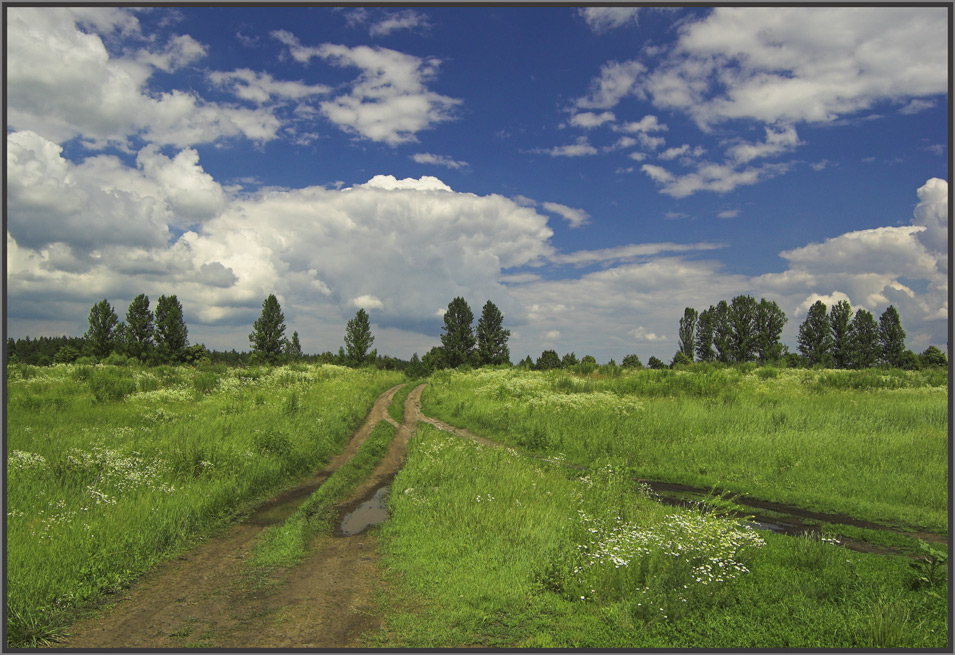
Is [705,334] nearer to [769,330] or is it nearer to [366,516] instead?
[769,330]

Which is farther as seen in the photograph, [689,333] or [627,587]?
[689,333]

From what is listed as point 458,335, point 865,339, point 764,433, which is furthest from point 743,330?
point 764,433

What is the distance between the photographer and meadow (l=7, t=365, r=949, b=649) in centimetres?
649

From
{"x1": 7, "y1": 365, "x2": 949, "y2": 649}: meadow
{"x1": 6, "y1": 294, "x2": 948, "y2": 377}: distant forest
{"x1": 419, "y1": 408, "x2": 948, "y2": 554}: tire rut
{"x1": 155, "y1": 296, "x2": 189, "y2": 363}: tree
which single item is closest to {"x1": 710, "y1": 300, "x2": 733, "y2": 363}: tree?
{"x1": 6, "y1": 294, "x2": 948, "y2": 377}: distant forest

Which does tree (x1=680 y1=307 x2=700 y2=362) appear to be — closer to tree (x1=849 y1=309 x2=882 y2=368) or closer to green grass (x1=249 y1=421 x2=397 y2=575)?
tree (x1=849 y1=309 x2=882 y2=368)

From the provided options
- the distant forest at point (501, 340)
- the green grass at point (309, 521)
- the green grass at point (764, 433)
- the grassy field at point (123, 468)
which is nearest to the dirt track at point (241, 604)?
the green grass at point (309, 521)

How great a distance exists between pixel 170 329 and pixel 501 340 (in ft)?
167

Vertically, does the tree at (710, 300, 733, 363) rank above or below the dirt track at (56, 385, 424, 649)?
above

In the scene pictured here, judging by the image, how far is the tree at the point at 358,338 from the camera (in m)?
80.6

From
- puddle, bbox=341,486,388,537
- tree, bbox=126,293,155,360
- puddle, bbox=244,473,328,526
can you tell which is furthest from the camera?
tree, bbox=126,293,155,360

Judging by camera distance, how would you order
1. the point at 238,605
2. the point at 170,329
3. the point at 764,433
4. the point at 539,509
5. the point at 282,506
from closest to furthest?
the point at 238,605 < the point at 539,509 < the point at 282,506 < the point at 764,433 < the point at 170,329

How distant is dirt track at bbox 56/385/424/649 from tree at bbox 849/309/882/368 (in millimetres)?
90760

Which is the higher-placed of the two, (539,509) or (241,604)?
(539,509)

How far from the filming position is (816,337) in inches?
3091
